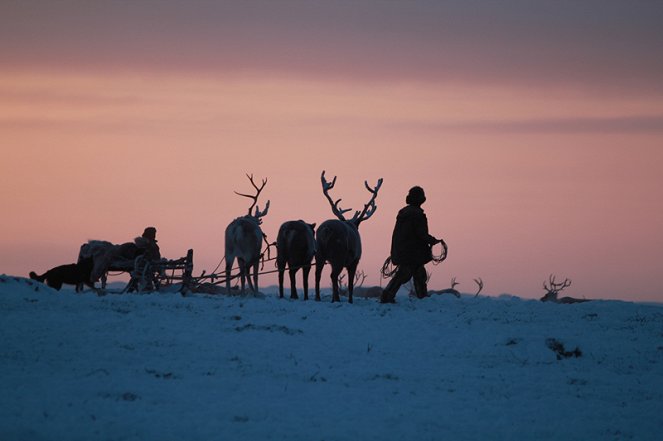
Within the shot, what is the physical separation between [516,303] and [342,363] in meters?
9.13

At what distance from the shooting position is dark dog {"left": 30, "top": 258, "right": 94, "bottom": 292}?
63.0 feet

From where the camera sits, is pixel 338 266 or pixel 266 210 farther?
pixel 266 210

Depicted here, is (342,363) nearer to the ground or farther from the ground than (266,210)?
nearer to the ground

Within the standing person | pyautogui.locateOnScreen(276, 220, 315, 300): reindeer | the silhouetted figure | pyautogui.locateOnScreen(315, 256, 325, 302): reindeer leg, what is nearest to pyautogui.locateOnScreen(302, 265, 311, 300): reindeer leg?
pyautogui.locateOnScreen(276, 220, 315, 300): reindeer

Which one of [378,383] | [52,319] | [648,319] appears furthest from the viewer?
[648,319]

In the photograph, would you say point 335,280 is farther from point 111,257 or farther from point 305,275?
point 111,257

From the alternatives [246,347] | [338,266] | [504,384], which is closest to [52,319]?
[246,347]

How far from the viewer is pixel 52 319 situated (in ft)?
47.7

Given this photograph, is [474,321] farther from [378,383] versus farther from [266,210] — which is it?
[266,210]

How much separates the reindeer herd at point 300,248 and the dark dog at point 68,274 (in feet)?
11.0

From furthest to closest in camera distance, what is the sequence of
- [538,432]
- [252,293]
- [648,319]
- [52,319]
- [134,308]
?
[252,293] < [648,319] < [134,308] < [52,319] < [538,432]

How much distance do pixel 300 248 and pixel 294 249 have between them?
0.44 ft

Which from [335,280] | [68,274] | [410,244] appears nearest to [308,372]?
[68,274]

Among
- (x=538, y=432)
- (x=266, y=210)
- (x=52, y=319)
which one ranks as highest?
(x=266, y=210)
